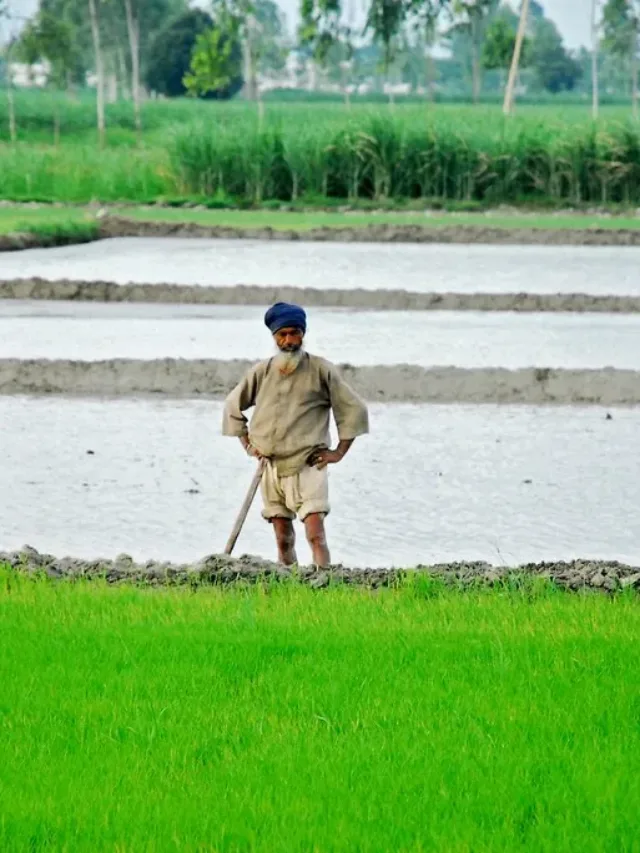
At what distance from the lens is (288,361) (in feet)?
17.8

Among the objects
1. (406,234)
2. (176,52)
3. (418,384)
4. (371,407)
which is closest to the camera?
(371,407)

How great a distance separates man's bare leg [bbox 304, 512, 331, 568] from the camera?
552 centimetres

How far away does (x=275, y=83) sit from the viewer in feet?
404

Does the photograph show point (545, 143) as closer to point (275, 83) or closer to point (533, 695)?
point (533, 695)

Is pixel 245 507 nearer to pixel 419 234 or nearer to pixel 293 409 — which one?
pixel 293 409

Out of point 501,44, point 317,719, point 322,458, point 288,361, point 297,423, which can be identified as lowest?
point 317,719

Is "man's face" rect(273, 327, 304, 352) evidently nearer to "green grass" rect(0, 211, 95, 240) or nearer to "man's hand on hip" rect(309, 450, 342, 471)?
"man's hand on hip" rect(309, 450, 342, 471)

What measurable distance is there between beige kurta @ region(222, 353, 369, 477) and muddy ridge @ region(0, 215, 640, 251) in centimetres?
1466

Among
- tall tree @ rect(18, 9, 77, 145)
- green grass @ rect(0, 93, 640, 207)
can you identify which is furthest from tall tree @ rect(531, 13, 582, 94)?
green grass @ rect(0, 93, 640, 207)

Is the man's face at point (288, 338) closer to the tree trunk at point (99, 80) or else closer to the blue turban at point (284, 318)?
the blue turban at point (284, 318)

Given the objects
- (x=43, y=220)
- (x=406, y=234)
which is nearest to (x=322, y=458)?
(x=406, y=234)

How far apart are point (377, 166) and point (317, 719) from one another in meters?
22.0

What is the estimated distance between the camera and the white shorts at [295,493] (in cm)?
551

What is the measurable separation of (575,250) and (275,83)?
4176 inches
